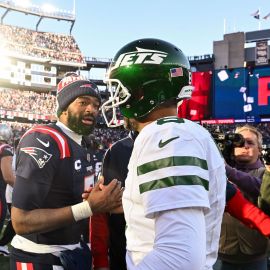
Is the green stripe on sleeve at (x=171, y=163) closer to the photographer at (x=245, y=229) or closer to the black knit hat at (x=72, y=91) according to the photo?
the black knit hat at (x=72, y=91)

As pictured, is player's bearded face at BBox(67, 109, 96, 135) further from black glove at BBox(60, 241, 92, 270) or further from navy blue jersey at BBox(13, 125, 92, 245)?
black glove at BBox(60, 241, 92, 270)

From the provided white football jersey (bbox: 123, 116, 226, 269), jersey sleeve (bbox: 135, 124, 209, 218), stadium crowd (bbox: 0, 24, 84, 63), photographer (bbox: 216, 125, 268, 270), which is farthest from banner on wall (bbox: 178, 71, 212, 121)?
stadium crowd (bbox: 0, 24, 84, 63)

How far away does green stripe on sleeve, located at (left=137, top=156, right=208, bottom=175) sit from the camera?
1068 millimetres

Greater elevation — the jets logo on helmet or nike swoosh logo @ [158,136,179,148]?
the jets logo on helmet

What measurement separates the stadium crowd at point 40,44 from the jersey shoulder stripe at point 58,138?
41893 millimetres

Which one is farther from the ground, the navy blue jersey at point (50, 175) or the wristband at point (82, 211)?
the navy blue jersey at point (50, 175)

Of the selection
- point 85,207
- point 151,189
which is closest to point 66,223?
point 85,207

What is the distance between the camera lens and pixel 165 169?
107 centimetres

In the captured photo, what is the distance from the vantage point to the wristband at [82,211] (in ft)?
6.93

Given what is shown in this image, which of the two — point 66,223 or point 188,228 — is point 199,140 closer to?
point 188,228

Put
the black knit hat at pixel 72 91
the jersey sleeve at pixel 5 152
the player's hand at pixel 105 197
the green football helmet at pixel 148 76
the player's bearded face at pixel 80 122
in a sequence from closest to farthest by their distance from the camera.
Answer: the green football helmet at pixel 148 76
the player's hand at pixel 105 197
the player's bearded face at pixel 80 122
the black knit hat at pixel 72 91
the jersey sleeve at pixel 5 152

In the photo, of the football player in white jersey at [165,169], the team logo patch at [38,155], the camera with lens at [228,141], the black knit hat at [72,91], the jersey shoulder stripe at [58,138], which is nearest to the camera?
the football player in white jersey at [165,169]

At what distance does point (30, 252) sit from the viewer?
2221 mm

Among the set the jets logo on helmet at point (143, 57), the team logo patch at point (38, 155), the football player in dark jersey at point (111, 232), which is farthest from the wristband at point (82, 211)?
the jets logo on helmet at point (143, 57)
